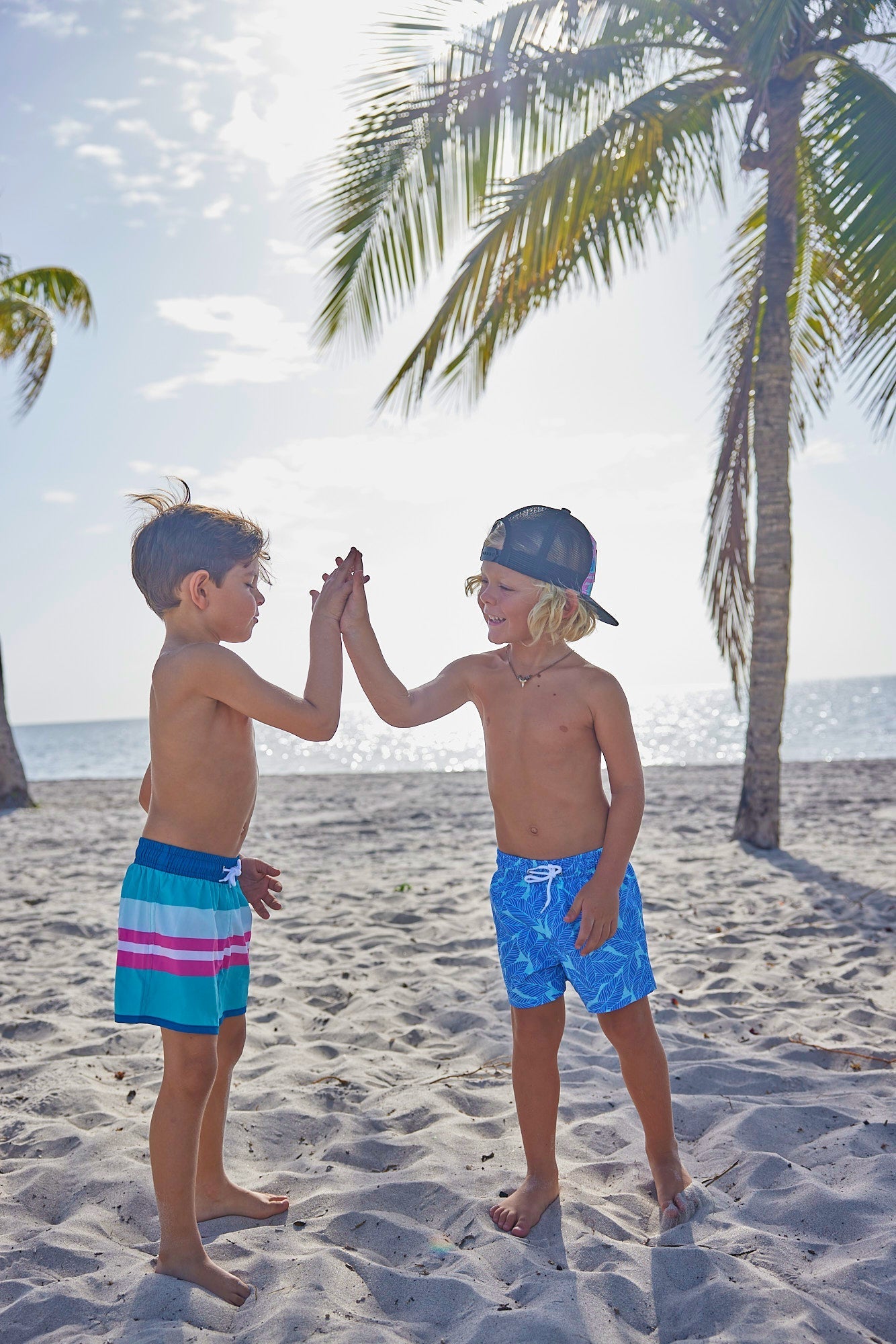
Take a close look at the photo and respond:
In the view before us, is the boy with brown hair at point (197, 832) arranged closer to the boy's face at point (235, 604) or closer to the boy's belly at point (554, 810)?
the boy's face at point (235, 604)

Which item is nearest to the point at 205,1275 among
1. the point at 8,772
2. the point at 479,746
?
the point at 8,772

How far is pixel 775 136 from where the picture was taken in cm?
666

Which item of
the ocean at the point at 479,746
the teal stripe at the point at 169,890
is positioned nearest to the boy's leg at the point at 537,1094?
the teal stripe at the point at 169,890

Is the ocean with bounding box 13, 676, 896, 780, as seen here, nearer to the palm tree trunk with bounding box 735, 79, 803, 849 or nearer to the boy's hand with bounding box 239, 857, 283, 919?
the palm tree trunk with bounding box 735, 79, 803, 849

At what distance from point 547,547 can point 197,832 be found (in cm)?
110

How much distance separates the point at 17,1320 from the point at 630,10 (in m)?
7.60

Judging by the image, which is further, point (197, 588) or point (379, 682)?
point (379, 682)

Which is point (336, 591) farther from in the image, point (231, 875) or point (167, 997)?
point (167, 997)

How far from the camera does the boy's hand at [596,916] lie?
2.21 m

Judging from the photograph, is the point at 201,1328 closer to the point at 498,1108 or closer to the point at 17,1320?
the point at 17,1320

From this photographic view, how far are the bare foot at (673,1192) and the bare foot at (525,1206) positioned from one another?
26cm

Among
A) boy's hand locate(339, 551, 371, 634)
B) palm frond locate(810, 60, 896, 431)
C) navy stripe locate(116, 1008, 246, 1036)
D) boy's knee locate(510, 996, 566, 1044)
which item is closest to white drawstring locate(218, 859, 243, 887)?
navy stripe locate(116, 1008, 246, 1036)

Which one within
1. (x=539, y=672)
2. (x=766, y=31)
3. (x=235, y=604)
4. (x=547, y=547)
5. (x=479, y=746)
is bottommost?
(x=479, y=746)

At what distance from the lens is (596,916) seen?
2211 millimetres
